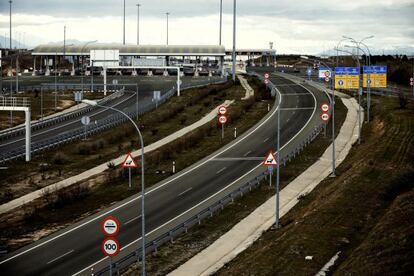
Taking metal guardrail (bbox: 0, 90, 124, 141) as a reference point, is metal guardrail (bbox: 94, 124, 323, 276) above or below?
below

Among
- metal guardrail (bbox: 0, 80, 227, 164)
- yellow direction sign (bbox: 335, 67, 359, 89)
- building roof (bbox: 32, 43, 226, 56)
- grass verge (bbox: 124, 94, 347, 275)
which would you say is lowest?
grass verge (bbox: 124, 94, 347, 275)

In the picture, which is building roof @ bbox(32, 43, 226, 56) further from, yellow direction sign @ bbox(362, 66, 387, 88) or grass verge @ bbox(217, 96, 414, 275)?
grass verge @ bbox(217, 96, 414, 275)

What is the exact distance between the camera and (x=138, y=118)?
87.6 m

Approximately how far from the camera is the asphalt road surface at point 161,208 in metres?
33.9

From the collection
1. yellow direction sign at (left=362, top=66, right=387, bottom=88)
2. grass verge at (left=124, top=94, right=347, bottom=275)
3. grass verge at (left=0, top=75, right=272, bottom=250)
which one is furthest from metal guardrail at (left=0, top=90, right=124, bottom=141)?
yellow direction sign at (left=362, top=66, right=387, bottom=88)

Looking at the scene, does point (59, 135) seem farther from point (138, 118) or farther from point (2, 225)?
point (2, 225)

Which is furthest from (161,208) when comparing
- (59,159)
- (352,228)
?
(59,159)

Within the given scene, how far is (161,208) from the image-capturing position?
4462cm

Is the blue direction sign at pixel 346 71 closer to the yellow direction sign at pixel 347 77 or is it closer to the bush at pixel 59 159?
the yellow direction sign at pixel 347 77

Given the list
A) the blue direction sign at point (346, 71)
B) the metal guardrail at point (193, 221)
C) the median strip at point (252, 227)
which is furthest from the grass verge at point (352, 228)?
the blue direction sign at point (346, 71)

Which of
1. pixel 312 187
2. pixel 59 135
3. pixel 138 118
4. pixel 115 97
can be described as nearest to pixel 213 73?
pixel 115 97

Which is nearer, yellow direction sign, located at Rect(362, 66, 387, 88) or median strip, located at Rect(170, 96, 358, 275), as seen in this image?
median strip, located at Rect(170, 96, 358, 275)

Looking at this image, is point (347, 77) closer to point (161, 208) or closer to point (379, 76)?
point (379, 76)

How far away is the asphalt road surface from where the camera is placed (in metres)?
33.9
